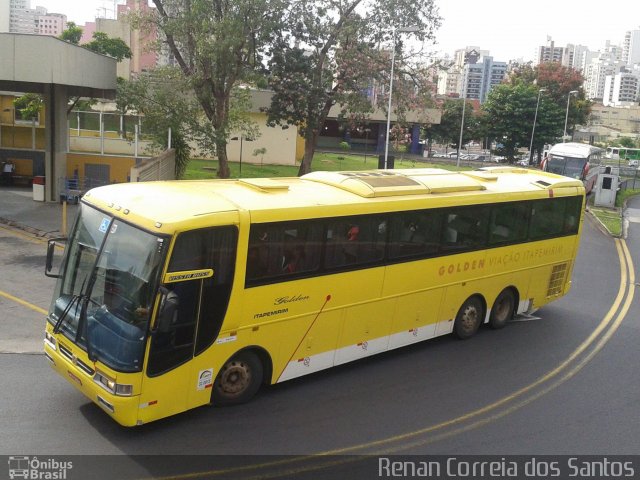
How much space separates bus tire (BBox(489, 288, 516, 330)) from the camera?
12633mm

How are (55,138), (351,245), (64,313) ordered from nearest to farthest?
(64,313), (351,245), (55,138)

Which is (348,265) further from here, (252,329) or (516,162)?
(516,162)

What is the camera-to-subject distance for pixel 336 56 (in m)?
28.6

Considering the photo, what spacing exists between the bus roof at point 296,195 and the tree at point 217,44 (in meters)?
12.7

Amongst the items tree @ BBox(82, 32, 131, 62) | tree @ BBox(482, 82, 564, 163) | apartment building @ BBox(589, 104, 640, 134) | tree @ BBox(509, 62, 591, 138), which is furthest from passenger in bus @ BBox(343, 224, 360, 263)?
apartment building @ BBox(589, 104, 640, 134)

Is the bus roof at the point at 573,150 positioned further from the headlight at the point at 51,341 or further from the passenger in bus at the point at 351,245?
the headlight at the point at 51,341

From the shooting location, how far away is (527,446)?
8094mm

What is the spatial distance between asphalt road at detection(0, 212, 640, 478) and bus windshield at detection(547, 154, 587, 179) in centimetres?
2871

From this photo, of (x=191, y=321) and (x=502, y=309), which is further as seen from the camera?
(x=502, y=309)

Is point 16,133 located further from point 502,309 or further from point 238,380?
point 238,380

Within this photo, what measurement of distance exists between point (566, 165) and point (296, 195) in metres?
34.7

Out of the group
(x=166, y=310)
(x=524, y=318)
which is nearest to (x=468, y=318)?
(x=524, y=318)

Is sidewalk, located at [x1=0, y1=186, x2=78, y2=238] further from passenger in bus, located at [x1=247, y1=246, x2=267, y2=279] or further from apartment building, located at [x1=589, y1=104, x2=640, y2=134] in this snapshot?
apartment building, located at [x1=589, y1=104, x2=640, y2=134]

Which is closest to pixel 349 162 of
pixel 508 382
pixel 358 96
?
pixel 358 96
